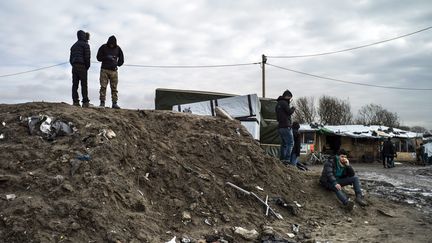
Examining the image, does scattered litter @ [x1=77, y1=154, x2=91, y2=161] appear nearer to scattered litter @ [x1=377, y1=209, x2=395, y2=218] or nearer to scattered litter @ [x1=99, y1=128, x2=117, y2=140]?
scattered litter @ [x1=99, y1=128, x2=117, y2=140]

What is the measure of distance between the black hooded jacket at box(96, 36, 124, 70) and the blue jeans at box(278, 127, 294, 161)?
4178 millimetres

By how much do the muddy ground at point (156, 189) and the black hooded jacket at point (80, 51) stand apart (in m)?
1.28

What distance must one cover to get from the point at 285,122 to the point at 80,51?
16.1 ft

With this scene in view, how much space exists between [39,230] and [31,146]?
189 centimetres

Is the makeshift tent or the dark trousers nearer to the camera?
the dark trousers

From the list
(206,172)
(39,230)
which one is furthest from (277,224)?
(39,230)

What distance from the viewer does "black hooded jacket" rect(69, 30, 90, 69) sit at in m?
8.74

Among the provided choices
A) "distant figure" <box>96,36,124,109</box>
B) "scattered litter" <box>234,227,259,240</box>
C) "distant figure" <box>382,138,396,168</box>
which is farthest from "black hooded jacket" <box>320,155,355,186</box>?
"distant figure" <box>382,138,396,168</box>

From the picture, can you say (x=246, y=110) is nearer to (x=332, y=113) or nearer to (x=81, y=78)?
(x=81, y=78)

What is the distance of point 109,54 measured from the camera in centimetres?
918

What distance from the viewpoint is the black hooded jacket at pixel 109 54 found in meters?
9.17

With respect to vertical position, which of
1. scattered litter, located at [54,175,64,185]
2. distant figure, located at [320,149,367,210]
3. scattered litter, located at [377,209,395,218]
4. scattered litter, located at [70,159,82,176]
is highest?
scattered litter, located at [70,159,82,176]

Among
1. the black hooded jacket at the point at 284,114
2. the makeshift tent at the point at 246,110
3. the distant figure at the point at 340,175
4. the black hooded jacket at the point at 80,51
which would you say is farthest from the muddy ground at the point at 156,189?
the makeshift tent at the point at 246,110

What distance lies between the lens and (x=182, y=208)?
6.40 m
